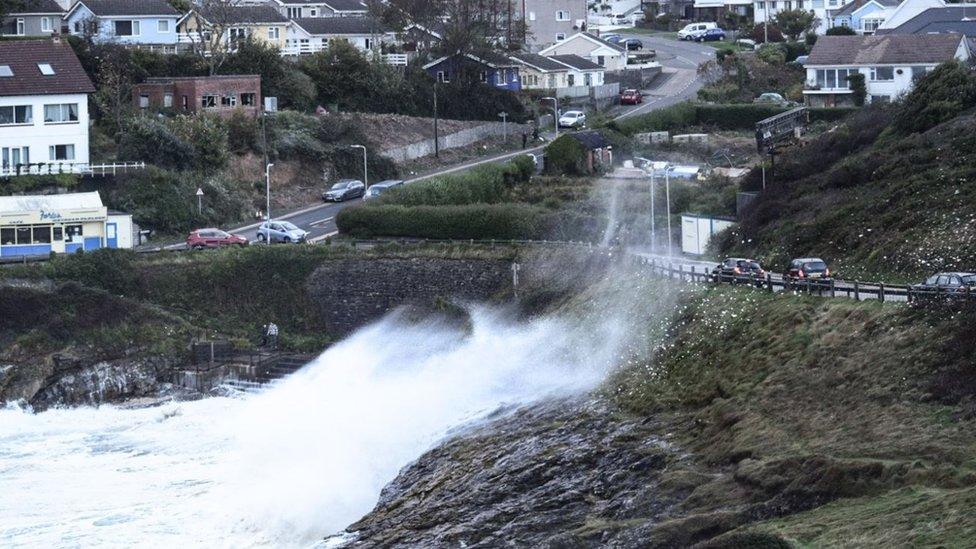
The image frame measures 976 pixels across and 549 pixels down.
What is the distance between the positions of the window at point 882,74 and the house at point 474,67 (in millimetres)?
17301

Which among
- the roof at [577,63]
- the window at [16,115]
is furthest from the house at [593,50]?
the window at [16,115]

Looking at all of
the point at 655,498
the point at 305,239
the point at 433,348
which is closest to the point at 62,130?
the point at 305,239

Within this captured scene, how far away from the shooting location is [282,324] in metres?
55.3

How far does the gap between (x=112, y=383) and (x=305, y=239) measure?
35.6 ft

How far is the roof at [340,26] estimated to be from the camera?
87062 millimetres

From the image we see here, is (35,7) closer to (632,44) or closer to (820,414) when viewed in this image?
(632,44)

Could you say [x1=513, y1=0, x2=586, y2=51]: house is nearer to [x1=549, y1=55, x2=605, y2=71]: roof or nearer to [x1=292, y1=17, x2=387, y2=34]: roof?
[x1=549, y1=55, x2=605, y2=71]: roof

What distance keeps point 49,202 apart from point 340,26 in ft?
106

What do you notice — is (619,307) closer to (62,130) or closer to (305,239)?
(305,239)

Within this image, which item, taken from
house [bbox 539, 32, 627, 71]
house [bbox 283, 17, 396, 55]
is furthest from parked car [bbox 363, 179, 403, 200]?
house [bbox 539, 32, 627, 71]

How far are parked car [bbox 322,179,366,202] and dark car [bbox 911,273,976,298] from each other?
102ft

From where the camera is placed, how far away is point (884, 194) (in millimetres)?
51906

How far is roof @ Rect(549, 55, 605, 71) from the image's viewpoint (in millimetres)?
88000

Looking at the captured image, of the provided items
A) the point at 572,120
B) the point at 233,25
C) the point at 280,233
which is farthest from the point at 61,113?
the point at 572,120
